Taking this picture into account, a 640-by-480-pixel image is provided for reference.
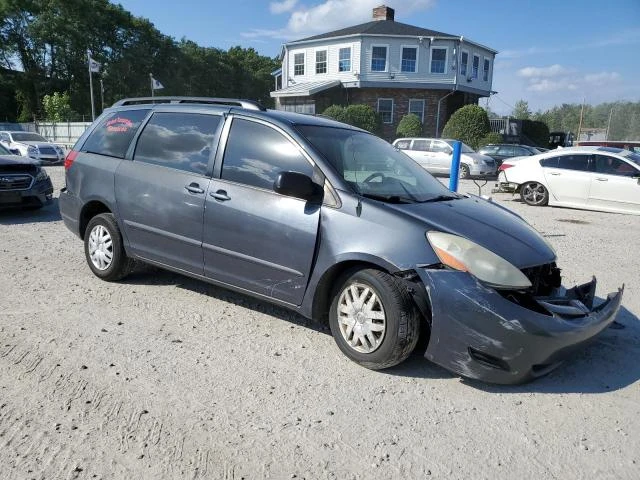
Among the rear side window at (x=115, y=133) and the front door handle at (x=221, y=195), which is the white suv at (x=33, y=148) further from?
the front door handle at (x=221, y=195)

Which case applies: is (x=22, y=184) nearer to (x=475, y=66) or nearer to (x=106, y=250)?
(x=106, y=250)

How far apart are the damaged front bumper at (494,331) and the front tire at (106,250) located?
3167 mm

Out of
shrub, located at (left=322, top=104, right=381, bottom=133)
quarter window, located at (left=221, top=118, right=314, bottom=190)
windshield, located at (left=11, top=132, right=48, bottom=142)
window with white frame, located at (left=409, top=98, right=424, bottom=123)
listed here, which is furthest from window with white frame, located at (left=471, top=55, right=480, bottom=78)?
quarter window, located at (left=221, top=118, right=314, bottom=190)

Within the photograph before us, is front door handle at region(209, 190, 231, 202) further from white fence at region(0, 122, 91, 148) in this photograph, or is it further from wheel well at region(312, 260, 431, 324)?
white fence at region(0, 122, 91, 148)

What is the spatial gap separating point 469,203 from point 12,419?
11.6 ft

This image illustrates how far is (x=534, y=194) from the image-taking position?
13.0 metres

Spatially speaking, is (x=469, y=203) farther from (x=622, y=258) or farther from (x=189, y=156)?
(x=622, y=258)

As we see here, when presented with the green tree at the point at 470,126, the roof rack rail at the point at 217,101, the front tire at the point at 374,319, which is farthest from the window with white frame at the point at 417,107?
the front tire at the point at 374,319

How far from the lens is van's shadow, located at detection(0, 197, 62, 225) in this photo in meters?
8.73

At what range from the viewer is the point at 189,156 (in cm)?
459

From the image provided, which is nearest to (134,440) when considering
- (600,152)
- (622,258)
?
(622,258)

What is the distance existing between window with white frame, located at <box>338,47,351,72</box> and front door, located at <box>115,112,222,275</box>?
1259 inches

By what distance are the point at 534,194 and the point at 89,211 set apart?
35.7 ft

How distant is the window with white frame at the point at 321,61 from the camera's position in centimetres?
3608
